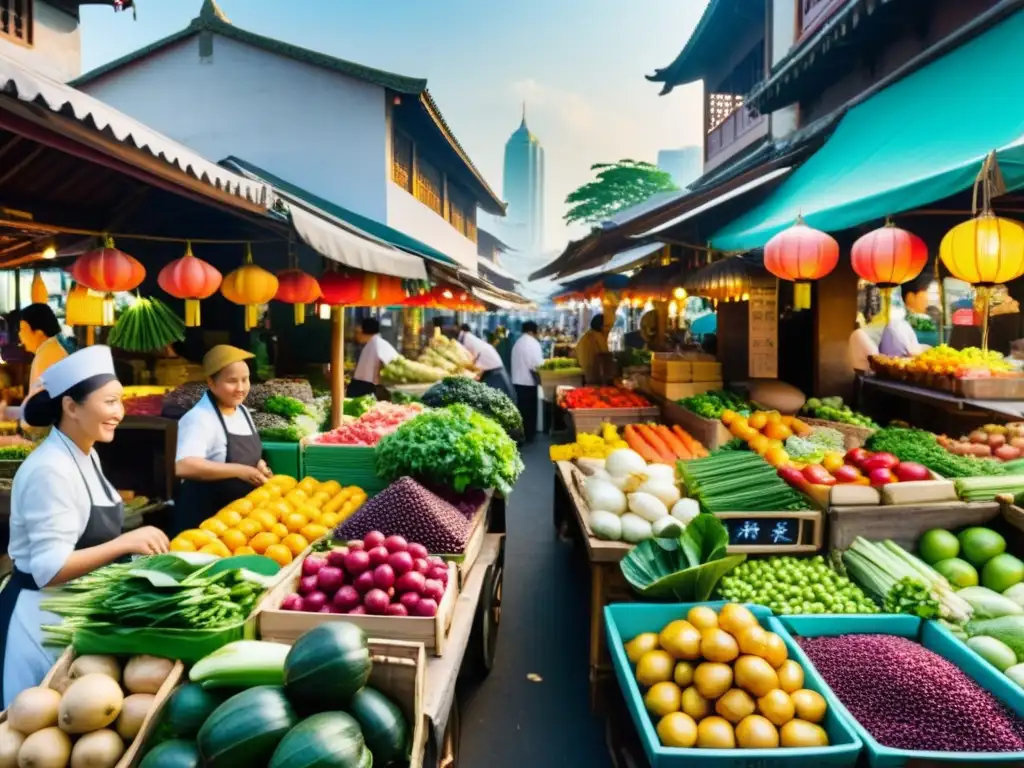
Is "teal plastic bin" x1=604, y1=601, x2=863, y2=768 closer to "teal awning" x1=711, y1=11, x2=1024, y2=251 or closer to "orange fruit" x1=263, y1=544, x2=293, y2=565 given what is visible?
"orange fruit" x1=263, y1=544, x2=293, y2=565

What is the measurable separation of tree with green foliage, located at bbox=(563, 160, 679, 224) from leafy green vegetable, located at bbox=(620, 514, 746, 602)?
101ft

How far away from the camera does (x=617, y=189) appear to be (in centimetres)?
3334

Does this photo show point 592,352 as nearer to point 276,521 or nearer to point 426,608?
point 276,521

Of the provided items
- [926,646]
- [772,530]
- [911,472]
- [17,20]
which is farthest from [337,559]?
[17,20]

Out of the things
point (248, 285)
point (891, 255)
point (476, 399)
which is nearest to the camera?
point (891, 255)

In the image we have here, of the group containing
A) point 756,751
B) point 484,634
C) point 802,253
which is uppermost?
point 802,253

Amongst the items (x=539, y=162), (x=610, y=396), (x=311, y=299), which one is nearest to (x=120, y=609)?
(x=311, y=299)

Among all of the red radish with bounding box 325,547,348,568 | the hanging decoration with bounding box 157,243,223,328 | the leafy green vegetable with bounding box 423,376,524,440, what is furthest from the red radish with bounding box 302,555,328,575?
the leafy green vegetable with bounding box 423,376,524,440

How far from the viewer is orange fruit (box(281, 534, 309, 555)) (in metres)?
3.37

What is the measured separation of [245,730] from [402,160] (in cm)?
1445

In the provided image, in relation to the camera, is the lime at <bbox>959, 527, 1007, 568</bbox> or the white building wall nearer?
the lime at <bbox>959, 527, 1007, 568</bbox>

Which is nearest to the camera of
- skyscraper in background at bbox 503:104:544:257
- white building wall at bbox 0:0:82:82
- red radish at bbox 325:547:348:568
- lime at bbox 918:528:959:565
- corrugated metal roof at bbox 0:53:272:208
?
corrugated metal roof at bbox 0:53:272:208

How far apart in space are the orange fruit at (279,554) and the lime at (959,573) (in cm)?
343

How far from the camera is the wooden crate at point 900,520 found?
12.7 ft
